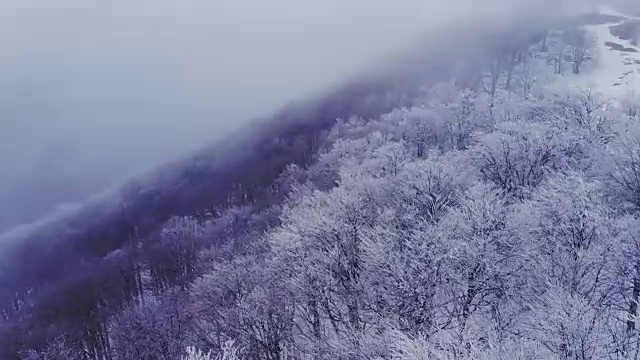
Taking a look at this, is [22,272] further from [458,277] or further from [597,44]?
[597,44]

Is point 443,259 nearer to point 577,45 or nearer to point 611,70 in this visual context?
point 611,70

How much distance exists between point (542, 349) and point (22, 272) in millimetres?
188489

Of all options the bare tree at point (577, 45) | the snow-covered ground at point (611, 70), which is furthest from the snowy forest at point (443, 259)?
the bare tree at point (577, 45)

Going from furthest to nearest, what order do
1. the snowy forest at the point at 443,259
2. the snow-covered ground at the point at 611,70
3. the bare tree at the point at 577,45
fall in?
1. the bare tree at the point at 577,45
2. the snow-covered ground at the point at 611,70
3. the snowy forest at the point at 443,259

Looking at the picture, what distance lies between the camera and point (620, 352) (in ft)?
76.5

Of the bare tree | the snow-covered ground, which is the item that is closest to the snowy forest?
the snow-covered ground

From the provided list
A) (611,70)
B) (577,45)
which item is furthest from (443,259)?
(577,45)

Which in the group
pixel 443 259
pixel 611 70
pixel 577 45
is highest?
pixel 443 259

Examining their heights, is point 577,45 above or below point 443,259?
below

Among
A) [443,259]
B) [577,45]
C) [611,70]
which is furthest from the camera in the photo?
[577,45]

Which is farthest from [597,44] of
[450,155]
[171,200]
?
[171,200]

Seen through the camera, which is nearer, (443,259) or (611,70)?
(443,259)

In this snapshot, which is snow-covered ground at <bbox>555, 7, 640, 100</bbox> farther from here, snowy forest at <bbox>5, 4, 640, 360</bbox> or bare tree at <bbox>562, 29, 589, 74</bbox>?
snowy forest at <bbox>5, 4, 640, 360</bbox>

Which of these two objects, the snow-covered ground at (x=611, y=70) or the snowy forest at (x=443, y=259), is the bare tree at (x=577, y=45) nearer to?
the snow-covered ground at (x=611, y=70)
